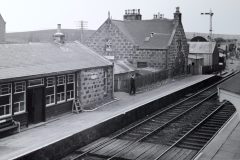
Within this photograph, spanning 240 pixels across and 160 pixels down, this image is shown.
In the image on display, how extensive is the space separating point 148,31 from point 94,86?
20.6 metres

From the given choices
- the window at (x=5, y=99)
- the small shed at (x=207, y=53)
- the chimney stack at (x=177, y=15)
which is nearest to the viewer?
the window at (x=5, y=99)

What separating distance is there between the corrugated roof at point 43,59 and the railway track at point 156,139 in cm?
524

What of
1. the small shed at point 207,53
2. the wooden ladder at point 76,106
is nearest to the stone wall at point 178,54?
the small shed at point 207,53

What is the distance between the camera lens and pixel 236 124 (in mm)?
17766

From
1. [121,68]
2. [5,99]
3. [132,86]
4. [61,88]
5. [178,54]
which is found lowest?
[132,86]

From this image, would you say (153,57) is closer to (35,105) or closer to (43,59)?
(43,59)

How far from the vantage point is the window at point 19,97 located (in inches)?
666

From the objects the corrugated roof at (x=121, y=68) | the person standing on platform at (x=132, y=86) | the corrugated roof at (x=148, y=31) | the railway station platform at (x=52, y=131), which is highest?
the corrugated roof at (x=148, y=31)

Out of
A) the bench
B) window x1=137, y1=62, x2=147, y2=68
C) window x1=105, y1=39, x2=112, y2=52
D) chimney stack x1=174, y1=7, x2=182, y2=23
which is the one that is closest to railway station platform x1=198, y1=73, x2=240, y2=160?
the bench

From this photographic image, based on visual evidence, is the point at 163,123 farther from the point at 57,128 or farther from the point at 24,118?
the point at 24,118

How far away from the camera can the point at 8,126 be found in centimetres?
1609

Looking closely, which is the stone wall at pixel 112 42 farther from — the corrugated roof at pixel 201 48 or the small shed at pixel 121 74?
the corrugated roof at pixel 201 48

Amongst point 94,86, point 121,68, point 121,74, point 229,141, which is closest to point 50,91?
point 94,86

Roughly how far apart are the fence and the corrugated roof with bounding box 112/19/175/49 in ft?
12.1
